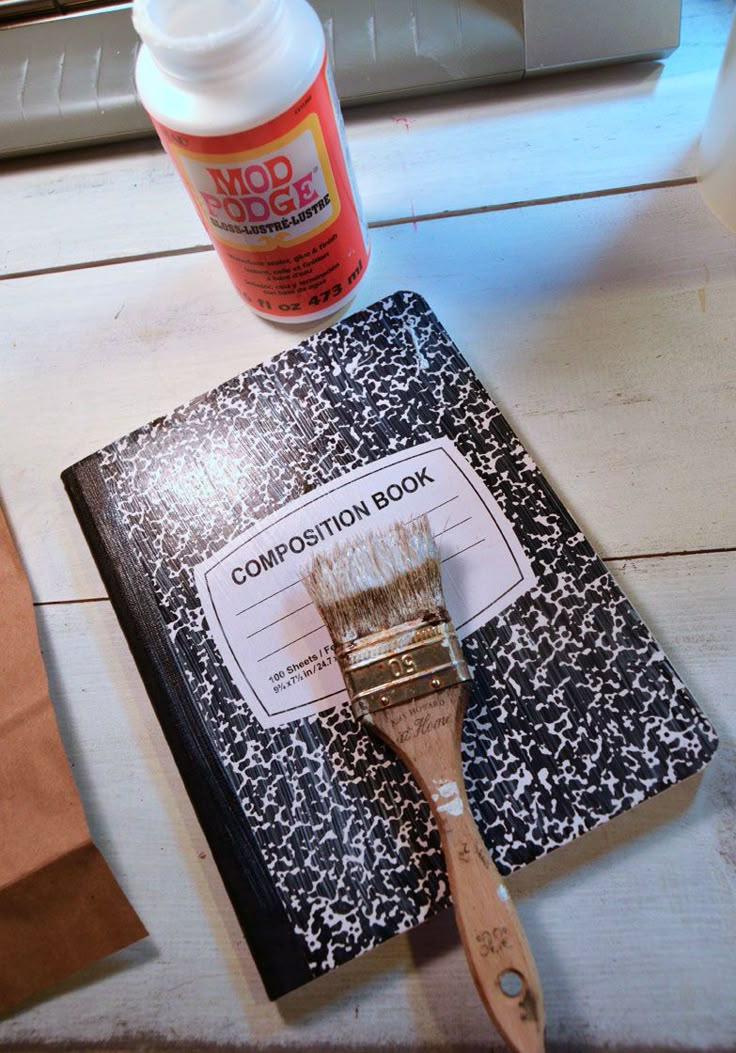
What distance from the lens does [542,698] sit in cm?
38

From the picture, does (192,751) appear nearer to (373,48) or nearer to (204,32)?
(204,32)

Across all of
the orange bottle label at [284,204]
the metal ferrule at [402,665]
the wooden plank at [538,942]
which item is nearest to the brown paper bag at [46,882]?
the wooden plank at [538,942]

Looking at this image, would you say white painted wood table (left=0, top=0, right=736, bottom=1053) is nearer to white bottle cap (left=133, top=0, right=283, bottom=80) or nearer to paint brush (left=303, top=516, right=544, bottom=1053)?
paint brush (left=303, top=516, right=544, bottom=1053)

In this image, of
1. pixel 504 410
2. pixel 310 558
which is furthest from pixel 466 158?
pixel 310 558

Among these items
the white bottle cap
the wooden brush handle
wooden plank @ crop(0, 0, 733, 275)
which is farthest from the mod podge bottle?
the wooden brush handle

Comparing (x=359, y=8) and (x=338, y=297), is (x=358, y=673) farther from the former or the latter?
(x=359, y=8)

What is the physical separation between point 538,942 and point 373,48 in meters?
0.52

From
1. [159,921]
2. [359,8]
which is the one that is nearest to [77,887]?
[159,921]

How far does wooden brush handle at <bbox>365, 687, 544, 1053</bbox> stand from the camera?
0.30 m

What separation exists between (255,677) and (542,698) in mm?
147

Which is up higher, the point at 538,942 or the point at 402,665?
the point at 402,665

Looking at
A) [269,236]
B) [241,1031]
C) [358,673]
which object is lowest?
[241,1031]

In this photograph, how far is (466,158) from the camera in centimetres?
51

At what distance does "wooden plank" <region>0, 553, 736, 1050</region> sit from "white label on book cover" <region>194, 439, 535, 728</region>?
2.6 inches
